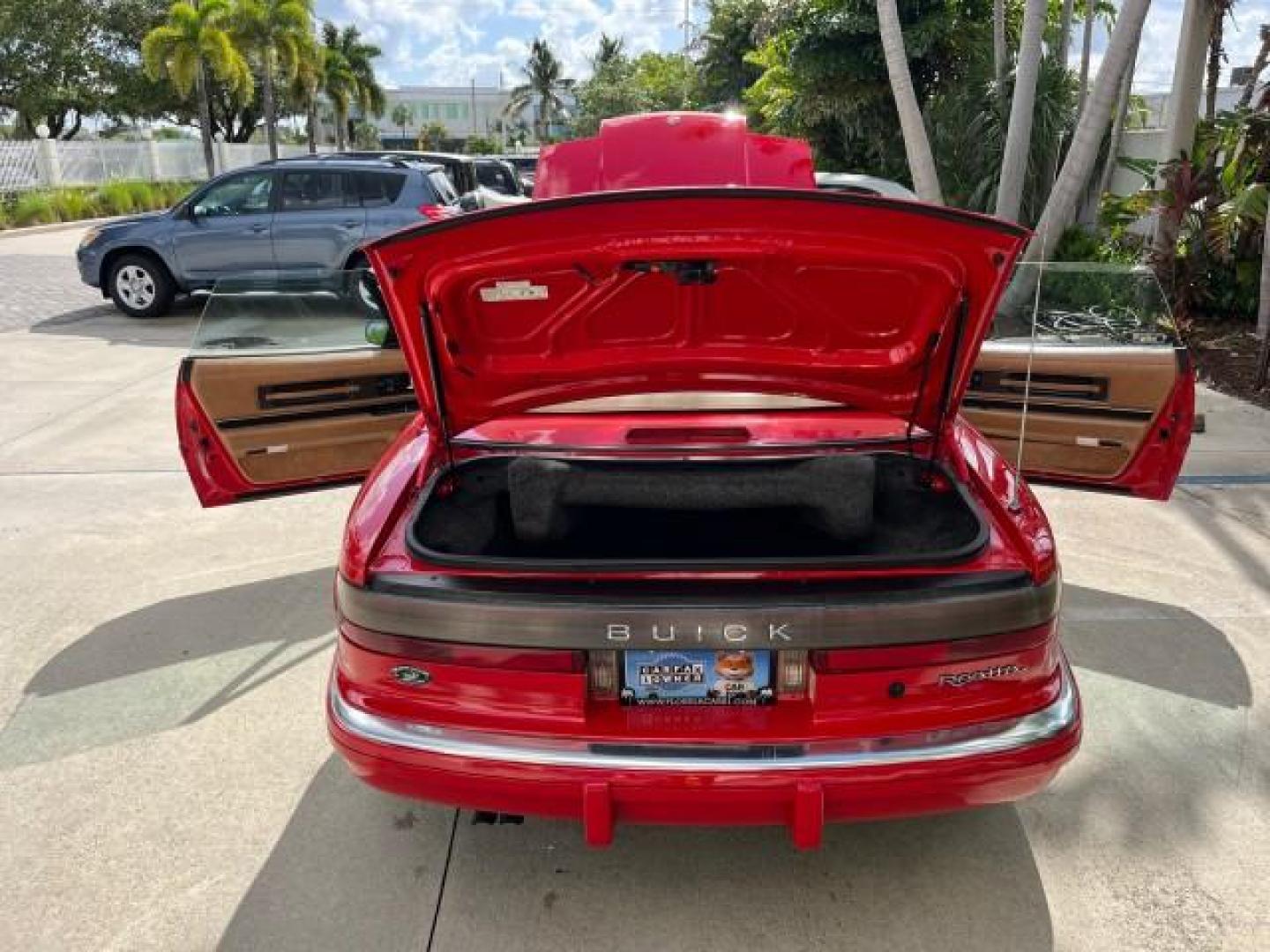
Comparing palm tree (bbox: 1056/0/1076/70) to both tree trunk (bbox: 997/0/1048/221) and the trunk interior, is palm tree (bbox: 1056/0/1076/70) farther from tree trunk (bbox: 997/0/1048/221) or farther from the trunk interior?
the trunk interior

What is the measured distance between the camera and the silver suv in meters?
10.1

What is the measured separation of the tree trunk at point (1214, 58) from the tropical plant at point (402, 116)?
9588 centimetres

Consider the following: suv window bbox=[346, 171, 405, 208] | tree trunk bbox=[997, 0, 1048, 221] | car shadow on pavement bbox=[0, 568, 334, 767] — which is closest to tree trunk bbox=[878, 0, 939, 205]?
tree trunk bbox=[997, 0, 1048, 221]

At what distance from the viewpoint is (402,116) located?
97938 mm

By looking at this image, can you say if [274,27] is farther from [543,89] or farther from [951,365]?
[543,89]

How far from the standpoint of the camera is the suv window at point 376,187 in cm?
1010

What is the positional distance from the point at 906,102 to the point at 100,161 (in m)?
24.0

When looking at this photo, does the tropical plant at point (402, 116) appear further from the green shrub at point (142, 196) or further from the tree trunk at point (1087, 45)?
the tree trunk at point (1087, 45)

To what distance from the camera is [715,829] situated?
2.66 meters

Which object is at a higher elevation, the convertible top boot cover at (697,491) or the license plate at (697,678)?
the convertible top boot cover at (697,491)

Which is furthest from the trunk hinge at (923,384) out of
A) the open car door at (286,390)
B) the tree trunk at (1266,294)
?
the tree trunk at (1266,294)

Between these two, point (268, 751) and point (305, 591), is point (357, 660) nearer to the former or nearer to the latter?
point (268, 751)

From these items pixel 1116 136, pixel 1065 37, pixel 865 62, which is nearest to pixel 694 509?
pixel 1116 136

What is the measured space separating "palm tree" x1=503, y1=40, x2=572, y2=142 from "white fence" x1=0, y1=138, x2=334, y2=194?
54667 millimetres
